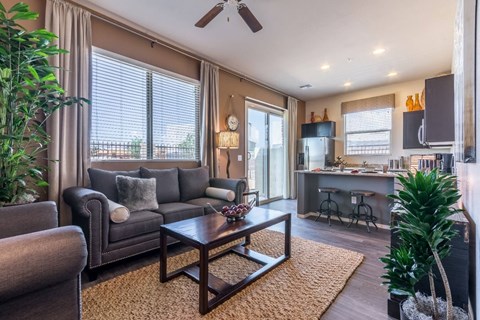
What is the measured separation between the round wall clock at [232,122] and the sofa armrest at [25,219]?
334 cm

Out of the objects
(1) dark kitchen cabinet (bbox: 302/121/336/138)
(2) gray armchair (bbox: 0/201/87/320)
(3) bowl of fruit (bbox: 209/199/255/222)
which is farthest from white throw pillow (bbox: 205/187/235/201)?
(1) dark kitchen cabinet (bbox: 302/121/336/138)

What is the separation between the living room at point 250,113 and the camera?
1.82m

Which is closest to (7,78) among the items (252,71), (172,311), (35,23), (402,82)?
(35,23)

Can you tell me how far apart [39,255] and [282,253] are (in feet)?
7.52

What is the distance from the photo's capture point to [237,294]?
1.89 meters

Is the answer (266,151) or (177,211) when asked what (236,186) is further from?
(266,151)

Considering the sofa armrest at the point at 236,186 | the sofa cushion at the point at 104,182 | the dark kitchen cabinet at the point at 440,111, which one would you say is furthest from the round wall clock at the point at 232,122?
the dark kitchen cabinet at the point at 440,111

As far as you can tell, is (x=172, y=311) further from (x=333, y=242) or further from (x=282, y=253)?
(x=333, y=242)

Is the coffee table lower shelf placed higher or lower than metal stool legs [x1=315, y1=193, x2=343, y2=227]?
lower

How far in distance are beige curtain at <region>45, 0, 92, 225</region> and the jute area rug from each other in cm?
122

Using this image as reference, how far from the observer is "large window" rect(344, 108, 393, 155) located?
5.73 meters

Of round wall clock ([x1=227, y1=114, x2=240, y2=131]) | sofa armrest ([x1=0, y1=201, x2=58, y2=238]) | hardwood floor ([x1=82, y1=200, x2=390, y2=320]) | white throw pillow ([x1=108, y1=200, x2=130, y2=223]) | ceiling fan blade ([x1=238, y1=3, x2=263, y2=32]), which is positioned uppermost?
ceiling fan blade ([x1=238, y1=3, x2=263, y2=32])

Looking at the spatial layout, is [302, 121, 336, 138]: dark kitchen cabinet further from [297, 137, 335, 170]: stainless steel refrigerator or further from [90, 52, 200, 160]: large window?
[90, 52, 200, 160]: large window

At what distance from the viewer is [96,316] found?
1.63 m
